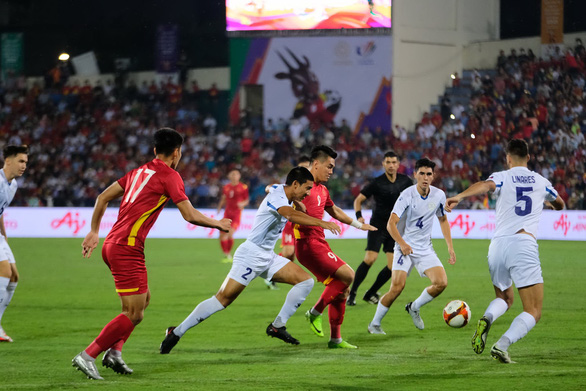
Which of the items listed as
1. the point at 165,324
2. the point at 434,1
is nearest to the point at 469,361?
the point at 165,324

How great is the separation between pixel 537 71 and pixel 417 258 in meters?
22.2

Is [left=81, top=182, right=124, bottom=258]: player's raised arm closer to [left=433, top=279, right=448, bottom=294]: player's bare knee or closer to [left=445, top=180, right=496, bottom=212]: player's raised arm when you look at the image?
[left=445, top=180, right=496, bottom=212]: player's raised arm

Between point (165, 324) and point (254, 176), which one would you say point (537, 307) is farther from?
point (254, 176)

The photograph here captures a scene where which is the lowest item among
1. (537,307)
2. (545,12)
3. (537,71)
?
(537,307)

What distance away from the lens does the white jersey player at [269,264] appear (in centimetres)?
869

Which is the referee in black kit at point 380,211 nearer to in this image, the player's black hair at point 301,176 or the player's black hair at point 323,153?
the player's black hair at point 323,153

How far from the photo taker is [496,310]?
8.16 m

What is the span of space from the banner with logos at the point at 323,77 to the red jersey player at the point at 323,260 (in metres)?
24.3

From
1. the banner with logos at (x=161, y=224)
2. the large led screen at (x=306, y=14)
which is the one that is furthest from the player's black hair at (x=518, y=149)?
the large led screen at (x=306, y=14)

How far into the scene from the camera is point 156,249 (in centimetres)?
2339

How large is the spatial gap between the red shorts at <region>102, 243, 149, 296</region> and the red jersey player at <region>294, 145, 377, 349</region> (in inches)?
102

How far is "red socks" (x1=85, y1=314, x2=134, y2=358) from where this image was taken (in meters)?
7.19

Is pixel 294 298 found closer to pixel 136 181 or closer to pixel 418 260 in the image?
pixel 418 260

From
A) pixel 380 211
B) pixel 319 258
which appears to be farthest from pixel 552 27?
pixel 319 258
